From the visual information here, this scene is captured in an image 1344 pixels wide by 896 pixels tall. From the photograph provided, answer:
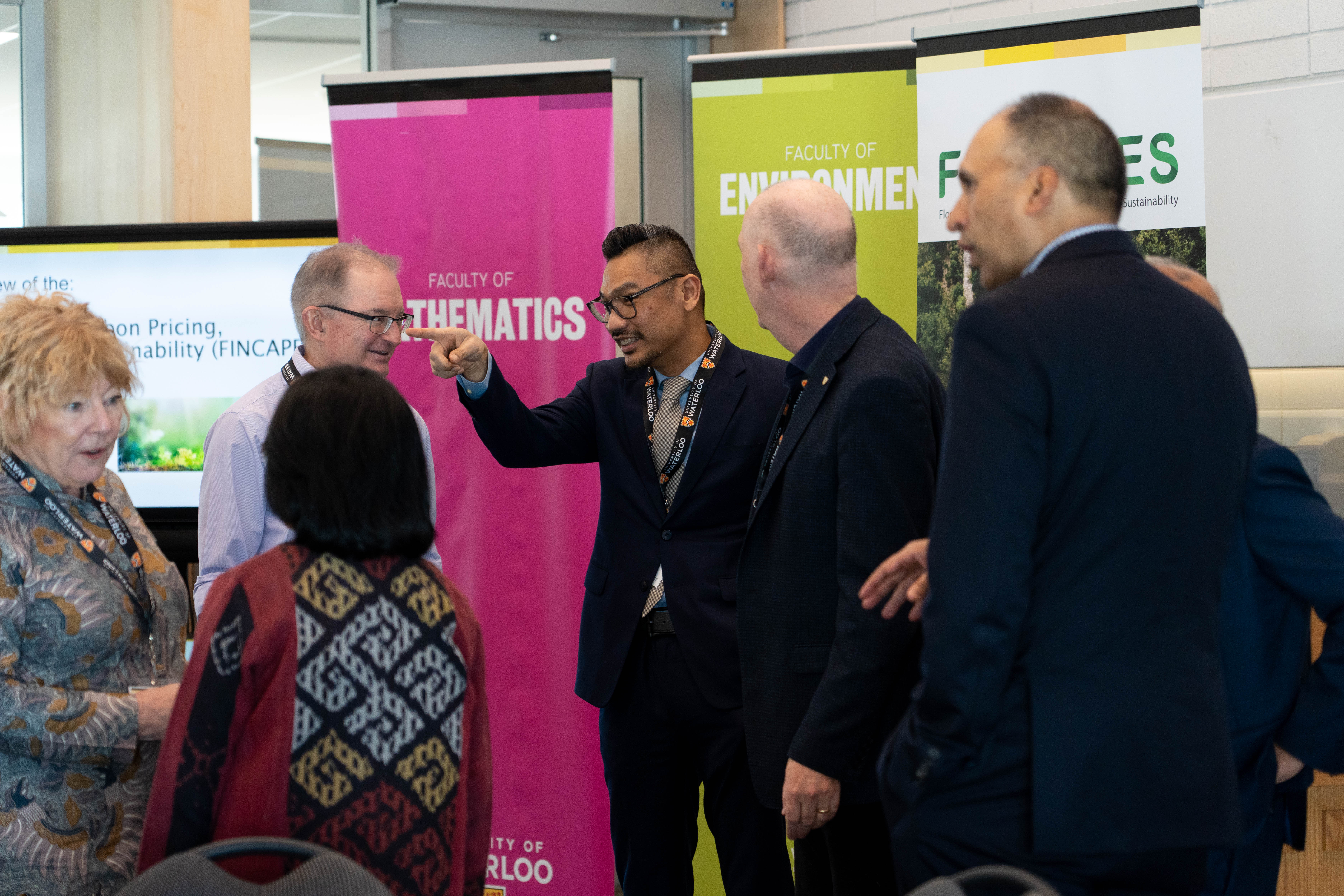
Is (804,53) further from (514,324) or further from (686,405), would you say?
(686,405)

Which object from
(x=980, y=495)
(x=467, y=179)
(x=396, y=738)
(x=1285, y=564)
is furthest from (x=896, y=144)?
(x=396, y=738)

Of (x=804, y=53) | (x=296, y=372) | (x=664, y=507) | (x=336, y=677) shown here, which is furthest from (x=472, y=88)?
(x=336, y=677)

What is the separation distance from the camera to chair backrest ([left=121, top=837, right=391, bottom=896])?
1241mm

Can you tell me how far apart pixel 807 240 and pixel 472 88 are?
4.78ft

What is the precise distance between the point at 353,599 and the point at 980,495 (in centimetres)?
78

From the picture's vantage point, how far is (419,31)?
18.0 feet

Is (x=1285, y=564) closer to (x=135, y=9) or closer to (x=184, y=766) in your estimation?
(x=184, y=766)

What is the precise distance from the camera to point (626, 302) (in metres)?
2.66

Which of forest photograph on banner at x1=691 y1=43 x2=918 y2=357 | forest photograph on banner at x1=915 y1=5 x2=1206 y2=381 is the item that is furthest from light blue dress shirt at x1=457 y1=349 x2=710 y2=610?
forest photograph on banner at x1=691 y1=43 x2=918 y2=357

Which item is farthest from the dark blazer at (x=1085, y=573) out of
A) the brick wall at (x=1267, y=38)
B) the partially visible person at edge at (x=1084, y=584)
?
the brick wall at (x=1267, y=38)

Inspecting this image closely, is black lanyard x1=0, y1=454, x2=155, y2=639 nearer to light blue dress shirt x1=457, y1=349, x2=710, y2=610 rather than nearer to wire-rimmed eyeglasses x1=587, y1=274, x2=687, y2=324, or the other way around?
light blue dress shirt x1=457, y1=349, x2=710, y2=610

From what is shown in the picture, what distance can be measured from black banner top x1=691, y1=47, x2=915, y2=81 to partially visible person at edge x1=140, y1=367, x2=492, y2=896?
8.07 feet

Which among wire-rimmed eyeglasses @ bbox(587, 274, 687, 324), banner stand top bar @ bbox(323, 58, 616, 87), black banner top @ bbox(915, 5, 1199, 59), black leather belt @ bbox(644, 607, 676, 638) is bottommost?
black leather belt @ bbox(644, 607, 676, 638)

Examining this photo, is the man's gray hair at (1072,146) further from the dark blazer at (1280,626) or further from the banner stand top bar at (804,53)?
the banner stand top bar at (804,53)
